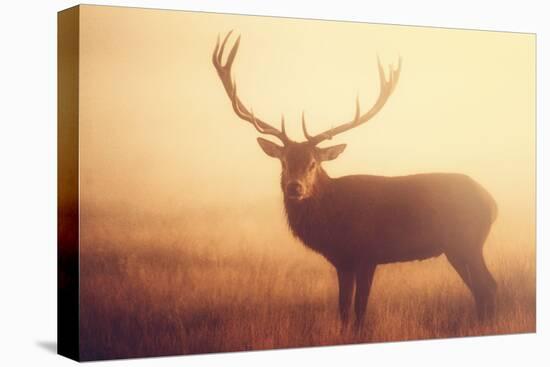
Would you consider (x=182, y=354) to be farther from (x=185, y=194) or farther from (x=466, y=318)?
(x=466, y=318)

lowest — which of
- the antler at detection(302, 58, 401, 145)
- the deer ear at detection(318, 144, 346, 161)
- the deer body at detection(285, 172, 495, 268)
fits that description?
the deer body at detection(285, 172, 495, 268)

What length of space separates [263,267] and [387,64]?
165 centimetres

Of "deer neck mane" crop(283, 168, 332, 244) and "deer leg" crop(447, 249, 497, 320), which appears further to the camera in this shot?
"deer leg" crop(447, 249, 497, 320)

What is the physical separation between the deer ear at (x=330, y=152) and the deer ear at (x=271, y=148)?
0.29 metres

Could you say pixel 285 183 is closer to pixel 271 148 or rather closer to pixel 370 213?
pixel 271 148

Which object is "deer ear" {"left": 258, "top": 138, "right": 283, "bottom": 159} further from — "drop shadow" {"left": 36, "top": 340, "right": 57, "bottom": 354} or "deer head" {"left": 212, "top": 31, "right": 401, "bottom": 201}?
"drop shadow" {"left": 36, "top": 340, "right": 57, "bottom": 354}

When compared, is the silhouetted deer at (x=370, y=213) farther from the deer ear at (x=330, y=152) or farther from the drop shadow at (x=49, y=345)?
the drop shadow at (x=49, y=345)

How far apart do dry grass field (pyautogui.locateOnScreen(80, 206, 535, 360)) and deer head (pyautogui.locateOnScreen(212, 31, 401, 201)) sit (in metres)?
0.29

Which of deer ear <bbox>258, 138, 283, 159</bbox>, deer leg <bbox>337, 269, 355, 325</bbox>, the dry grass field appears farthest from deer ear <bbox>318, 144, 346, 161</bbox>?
deer leg <bbox>337, 269, 355, 325</bbox>

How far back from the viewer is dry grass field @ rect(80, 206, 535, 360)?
29.1 feet

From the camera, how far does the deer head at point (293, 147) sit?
9.20 m

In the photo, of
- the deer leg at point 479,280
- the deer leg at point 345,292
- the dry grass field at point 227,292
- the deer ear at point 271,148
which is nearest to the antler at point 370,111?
the deer ear at point 271,148

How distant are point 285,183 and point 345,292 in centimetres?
88

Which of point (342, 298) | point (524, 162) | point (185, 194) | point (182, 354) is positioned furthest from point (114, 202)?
point (524, 162)
